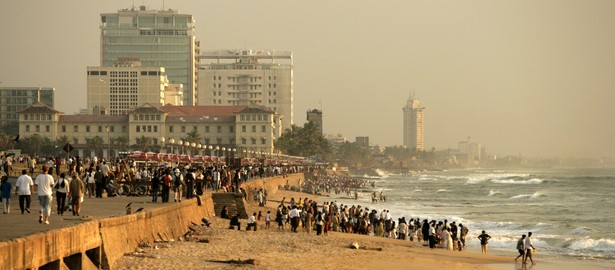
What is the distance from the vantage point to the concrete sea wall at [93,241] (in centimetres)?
1480

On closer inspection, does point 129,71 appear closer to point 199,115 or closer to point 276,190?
point 199,115

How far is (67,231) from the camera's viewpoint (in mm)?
17016

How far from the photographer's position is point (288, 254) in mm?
26172

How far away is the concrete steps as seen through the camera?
40219 mm

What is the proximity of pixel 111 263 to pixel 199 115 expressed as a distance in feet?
430

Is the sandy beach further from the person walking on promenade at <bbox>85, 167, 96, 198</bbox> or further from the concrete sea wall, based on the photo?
the person walking on promenade at <bbox>85, 167, 96, 198</bbox>

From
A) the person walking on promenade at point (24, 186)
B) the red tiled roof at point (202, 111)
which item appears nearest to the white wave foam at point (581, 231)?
the person walking on promenade at point (24, 186)

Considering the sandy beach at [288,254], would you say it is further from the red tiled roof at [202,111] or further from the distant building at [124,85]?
the distant building at [124,85]

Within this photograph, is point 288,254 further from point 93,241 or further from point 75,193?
point 93,241

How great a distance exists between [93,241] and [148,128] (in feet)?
415

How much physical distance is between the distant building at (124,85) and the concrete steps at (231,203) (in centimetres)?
14466

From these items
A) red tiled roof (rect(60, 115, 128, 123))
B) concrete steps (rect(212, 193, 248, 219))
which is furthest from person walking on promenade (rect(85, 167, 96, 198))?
red tiled roof (rect(60, 115, 128, 123))

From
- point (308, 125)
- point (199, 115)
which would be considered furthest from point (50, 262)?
point (308, 125)

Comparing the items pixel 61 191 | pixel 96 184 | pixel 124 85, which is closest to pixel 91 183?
pixel 96 184
